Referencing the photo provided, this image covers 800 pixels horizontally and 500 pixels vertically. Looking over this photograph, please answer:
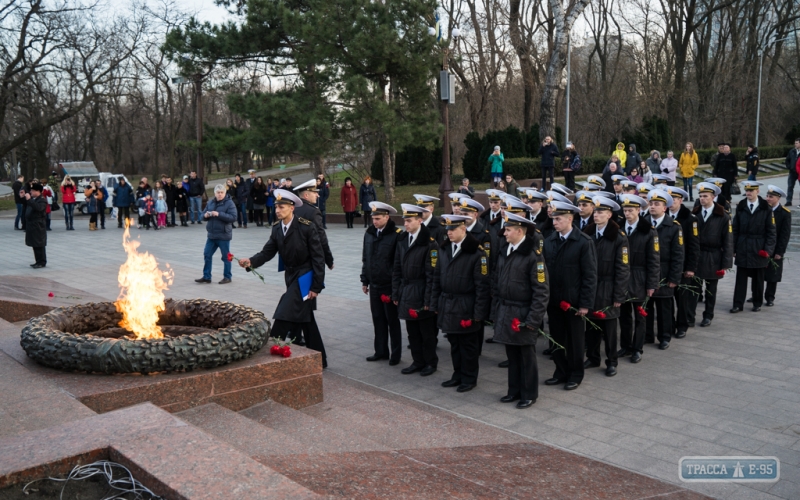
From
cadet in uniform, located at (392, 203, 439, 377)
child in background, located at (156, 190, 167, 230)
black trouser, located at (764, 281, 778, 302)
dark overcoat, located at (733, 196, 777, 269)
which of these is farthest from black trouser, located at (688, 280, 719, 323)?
child in background, located at (156, 190, 167, 230)

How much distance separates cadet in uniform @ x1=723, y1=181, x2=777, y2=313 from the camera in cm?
1009

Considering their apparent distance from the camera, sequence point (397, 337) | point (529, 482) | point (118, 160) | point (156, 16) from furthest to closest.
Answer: point (118, 160) < point (156, 16) < point (397, 337) < point (529, 482)

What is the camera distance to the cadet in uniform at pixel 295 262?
730cm

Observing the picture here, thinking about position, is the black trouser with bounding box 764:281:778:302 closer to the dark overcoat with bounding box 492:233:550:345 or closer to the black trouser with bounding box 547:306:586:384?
the black trouser with bounding box 547:306:586:384

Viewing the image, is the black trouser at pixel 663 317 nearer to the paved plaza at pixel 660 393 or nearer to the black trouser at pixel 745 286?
the paved plaza at pixel 660 393

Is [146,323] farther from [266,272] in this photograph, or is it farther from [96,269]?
[96,269]

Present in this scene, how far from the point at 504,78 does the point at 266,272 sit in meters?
30.0

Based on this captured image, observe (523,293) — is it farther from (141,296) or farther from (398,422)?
(141,296)

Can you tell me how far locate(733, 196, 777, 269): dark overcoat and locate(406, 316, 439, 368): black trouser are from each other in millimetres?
5226

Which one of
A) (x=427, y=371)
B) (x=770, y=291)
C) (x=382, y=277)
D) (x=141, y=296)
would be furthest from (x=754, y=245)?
(x=141, y=296)

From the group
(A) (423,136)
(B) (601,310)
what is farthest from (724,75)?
(B) (601,310)

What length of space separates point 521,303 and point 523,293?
0.30ft

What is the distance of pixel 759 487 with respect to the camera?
473 cm

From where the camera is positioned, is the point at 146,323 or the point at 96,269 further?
the point at 96,269
